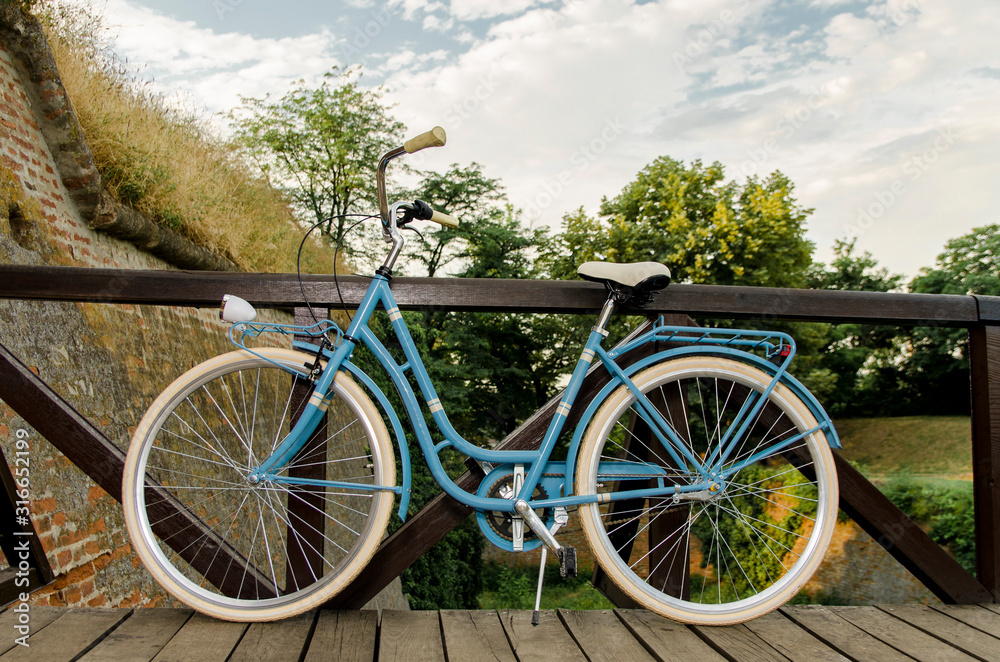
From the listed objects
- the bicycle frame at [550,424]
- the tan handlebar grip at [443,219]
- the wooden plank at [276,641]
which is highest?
the tan handlebar grip at [443,219]

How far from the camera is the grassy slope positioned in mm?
15617

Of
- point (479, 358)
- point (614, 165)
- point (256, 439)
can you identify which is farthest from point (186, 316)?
point (614, 165)

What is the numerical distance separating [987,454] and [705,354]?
1.02 metres

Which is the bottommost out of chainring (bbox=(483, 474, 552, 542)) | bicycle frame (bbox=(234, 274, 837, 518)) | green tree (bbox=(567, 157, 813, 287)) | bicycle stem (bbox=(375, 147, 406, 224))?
chainring (bbox=(483, 474, 552, 542))

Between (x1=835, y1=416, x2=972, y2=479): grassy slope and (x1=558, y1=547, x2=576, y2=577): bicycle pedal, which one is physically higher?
(x1=558, y1=547, x2=576, y2=577): bicycle pedal

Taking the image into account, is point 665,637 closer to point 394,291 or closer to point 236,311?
point 394,291

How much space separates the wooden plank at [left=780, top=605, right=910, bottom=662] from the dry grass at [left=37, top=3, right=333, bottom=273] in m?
5.58

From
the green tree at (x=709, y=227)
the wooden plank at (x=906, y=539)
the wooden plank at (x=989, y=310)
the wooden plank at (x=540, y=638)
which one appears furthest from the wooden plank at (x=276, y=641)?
the green tree at (x=709, y=227)

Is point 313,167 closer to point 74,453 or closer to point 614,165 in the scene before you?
point 614,165

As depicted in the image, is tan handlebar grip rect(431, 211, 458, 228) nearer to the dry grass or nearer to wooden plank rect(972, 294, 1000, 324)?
wooden plank rect(972, 294, 1000, 324)

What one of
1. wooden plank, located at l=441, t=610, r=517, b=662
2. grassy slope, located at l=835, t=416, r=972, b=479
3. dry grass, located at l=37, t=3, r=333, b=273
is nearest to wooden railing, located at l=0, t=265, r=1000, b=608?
wooden plank, located at l=441, t=610, r=517, b=662

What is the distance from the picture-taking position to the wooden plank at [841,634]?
152 cm

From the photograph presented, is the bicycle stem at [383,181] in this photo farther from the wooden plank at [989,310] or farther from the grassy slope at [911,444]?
the grassy slope at [911,444]

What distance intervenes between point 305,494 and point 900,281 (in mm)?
28879
